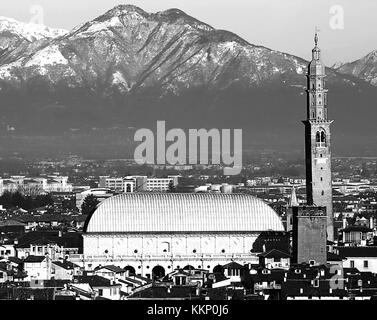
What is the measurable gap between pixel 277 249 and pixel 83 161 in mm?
118333

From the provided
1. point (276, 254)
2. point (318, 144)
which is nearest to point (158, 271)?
point (276, 254)

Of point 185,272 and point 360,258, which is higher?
point 360,258

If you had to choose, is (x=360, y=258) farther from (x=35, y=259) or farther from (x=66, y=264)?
(x=35, y=259)

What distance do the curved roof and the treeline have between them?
43.8 meters

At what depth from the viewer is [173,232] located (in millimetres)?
53438

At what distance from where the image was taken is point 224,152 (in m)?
154

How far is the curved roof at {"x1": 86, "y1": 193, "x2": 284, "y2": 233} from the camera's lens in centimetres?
5362

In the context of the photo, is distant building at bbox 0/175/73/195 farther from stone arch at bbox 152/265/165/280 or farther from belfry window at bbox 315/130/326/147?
stone arch at bbox 152/265/165/280

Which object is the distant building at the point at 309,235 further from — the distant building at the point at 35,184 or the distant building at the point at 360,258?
the distant building at the point at 35,184

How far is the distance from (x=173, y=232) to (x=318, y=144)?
786 cm

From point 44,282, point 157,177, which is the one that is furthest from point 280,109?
point 44,282

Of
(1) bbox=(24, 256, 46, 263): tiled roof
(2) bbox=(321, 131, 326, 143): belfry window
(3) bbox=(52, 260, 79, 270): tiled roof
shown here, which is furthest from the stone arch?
(2) bbox=(321, 131, 326, 143): belfry window

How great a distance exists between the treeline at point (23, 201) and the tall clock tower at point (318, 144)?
4007cm
